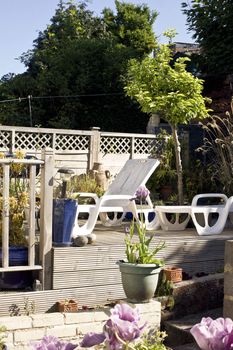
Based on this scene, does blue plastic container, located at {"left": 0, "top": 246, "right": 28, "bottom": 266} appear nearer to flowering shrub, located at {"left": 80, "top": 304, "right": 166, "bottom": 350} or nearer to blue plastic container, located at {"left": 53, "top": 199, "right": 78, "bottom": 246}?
blue plastic container, located at {"left": 53, "top": 199, "right": 78, "bottom": 246}

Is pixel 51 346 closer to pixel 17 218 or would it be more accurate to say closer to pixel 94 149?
pixel 17 218

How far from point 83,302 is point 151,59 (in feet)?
14.3

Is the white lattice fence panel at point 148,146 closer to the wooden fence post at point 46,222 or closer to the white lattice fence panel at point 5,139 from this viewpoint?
the white lattice fence panel at point 5,139

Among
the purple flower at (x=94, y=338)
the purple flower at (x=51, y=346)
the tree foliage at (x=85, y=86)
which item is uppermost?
the tree foliage at (x=85, y=86)

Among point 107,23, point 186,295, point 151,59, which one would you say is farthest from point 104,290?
point 107,23

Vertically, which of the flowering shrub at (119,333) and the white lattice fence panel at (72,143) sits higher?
the white lattice fence panel at (72,143)

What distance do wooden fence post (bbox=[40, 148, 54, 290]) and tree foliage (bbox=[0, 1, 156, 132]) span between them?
40.4ft

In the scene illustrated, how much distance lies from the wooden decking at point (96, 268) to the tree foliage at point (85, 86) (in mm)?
11559

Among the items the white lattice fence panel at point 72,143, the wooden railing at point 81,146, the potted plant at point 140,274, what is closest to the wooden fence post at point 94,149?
the wooden railing at point 81,146

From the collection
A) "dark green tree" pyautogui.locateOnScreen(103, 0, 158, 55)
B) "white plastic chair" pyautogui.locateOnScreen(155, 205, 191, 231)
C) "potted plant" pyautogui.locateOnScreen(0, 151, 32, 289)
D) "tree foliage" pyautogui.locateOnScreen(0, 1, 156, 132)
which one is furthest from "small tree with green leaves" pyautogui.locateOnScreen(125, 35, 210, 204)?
"dark green tree" pyautogui.locateOnScreen(103, 0, 158, 55)

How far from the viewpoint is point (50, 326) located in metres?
3.85

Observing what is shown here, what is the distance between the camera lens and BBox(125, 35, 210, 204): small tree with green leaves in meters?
7.57

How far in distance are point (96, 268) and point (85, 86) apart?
42.4 feet

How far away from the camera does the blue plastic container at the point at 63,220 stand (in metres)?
4.65
